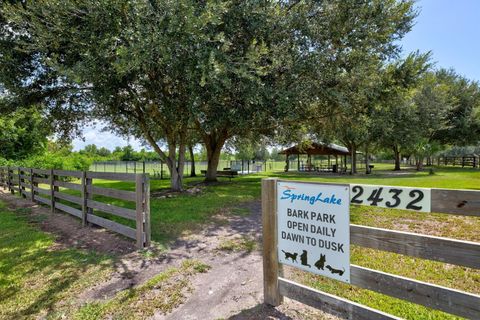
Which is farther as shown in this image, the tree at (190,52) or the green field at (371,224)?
the tree at (190,52)

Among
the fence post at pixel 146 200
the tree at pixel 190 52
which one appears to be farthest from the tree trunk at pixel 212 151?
the fence post at pixel 146 200

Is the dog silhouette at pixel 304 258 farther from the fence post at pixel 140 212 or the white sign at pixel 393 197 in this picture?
the fence post at pixel 140 212

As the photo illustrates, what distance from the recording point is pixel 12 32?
896 centimetres

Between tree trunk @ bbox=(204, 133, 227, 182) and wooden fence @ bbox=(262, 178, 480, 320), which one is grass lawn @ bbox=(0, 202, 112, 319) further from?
tree trunk @ bbox=(204, 133, 227, 182)

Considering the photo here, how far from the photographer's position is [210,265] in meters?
4.50

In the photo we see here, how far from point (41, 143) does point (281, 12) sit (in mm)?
29660

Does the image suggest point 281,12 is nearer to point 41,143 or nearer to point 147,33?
point 147,33

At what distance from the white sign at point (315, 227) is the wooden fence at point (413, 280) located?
119 mm

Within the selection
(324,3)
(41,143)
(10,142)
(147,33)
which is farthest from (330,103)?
(41,143)

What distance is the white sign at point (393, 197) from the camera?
2355mm

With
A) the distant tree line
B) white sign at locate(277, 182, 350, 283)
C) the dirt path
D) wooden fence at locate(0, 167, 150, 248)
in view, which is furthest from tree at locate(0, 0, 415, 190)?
white sign at locate(277, 182, 350, 283)

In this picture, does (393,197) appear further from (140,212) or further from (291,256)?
(140,212)

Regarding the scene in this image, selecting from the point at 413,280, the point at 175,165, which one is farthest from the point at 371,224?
the point at 175,165

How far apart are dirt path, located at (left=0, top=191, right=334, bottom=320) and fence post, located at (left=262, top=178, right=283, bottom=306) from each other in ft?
0.47
